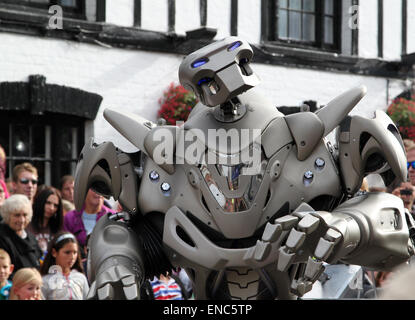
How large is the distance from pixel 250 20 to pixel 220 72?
7038 mm

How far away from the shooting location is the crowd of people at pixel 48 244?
5.06 m

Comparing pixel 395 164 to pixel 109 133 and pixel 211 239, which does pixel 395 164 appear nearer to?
pixel 211 239

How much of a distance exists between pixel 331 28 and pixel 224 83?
27.4 ft

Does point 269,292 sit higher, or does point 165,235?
point 165,235

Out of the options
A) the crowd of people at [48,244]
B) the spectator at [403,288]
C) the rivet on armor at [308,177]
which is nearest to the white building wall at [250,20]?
the crowd of people at [48,244]

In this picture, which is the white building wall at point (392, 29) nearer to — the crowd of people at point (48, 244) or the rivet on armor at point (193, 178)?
the crowd of people at point (48, 244)

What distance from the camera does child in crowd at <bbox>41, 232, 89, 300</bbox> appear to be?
5.21 m

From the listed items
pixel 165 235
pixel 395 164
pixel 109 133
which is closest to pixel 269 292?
pixel 165 235

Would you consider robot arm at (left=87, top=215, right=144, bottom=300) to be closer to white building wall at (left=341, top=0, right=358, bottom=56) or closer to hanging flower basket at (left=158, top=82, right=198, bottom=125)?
hanging flower basket at (left=158, top=82, right=198, bottom=125)

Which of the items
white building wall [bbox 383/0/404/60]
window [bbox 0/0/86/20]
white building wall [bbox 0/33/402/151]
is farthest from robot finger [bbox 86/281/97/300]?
white building wall [bbox 383/0/404/60]

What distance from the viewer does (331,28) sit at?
11.5 metres

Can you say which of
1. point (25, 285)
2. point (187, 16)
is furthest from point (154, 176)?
point (187, 16)

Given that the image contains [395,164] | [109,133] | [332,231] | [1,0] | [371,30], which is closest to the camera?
[332,231]

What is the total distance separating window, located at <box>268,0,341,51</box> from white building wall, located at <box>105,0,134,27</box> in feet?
6.70
